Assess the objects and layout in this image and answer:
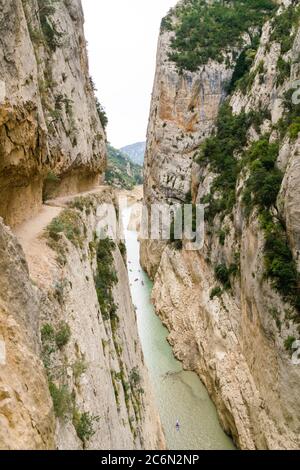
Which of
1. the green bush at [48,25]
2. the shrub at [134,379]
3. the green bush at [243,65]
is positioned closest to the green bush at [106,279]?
the shrub at [134,379]

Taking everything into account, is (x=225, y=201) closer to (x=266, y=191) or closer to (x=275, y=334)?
(x=266, y=191)

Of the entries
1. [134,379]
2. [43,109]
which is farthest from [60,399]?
[43,109]

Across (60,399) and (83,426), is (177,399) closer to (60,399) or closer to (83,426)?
(83,426)

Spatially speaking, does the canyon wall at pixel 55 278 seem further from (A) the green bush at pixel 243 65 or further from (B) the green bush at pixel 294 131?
(A) the green bush at pixel 243 65

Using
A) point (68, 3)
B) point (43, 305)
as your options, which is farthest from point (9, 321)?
point (68, 3)

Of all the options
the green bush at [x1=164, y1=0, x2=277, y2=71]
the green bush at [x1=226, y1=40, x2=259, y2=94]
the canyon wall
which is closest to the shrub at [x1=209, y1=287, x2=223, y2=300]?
the canyon wall

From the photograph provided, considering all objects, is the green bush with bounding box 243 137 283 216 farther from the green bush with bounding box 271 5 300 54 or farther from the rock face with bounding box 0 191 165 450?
the green bush with bounding box 271 5 300 54
